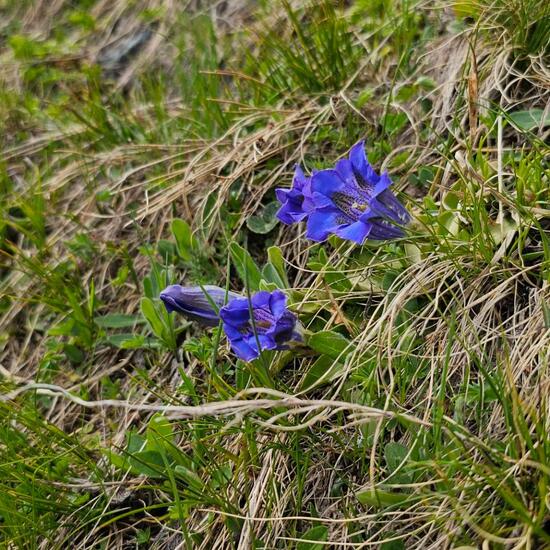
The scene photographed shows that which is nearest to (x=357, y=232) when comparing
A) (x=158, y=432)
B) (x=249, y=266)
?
(x=249, y=266)

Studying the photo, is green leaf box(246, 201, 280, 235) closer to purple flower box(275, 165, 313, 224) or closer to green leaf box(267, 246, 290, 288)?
green leaf box(267, 246, 290, 288)

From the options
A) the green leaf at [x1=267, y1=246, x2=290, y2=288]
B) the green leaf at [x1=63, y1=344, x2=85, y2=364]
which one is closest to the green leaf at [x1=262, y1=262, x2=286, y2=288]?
the green leaf at [x1=267, y1=246, x2=290, y2=288]

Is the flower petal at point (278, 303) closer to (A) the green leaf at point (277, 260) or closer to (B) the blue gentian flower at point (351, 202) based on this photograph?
(B) the blue gentian flower at point (351, 202)

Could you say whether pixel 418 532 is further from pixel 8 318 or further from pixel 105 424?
pixel 8 318

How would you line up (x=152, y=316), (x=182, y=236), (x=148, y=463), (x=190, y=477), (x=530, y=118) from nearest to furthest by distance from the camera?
(x=190, y=477) → (x=148, y=463) → (x=530, y=118) → (x=152, y=316) → (x=182, y=236)

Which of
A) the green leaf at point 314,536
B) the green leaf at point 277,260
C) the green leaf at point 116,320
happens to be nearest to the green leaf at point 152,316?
the green leaf at point 116,320

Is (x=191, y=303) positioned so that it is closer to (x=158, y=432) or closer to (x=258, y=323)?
(x=258, y=323)
